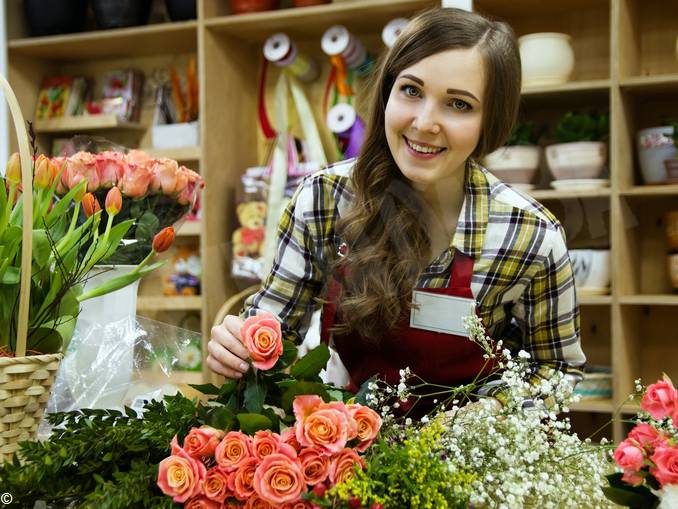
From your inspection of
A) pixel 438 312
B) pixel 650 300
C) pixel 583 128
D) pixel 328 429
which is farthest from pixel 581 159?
pixel 328 429

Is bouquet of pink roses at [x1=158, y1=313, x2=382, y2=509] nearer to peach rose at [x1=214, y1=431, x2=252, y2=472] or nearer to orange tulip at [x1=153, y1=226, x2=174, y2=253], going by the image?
peach rose at [x1=214, y1=431, x2=252, y2=472]

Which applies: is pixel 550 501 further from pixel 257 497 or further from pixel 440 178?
pixel 440 178

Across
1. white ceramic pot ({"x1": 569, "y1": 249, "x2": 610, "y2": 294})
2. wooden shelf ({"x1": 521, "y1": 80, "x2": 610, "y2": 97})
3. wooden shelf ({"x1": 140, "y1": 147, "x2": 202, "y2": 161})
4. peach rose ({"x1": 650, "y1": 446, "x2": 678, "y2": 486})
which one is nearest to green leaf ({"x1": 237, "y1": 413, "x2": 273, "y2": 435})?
peach rose ({"x1": 650, "y1": 446, "x2": 678, "y2": 486})

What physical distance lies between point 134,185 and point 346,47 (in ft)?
5.85

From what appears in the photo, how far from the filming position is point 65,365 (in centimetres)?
106

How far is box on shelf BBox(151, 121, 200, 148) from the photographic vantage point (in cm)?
287

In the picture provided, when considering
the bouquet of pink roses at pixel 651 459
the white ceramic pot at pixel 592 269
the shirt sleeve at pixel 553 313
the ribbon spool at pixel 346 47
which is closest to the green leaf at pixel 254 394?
the bouquet of pink roses at pixel 651 459

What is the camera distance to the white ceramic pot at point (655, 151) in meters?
2.28

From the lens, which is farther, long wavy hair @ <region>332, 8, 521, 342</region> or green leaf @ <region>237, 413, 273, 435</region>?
long wavy hair @ <region>332, 8, 521, 342</region>

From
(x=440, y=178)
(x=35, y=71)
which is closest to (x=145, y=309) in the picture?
(x=440, y=178)

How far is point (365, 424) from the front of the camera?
0.70 meters

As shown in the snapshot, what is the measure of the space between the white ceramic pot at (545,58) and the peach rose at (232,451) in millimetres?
1966

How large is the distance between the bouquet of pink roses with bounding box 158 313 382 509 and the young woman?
A: 46 centimetres

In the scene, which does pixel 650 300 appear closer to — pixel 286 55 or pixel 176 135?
pixel 286 55
